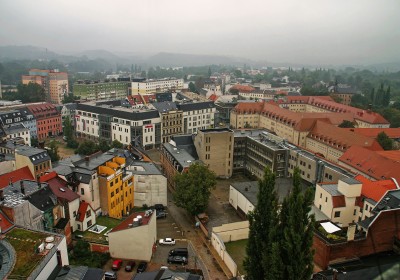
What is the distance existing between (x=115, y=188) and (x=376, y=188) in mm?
27585

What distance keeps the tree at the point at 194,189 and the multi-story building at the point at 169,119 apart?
33921 mm

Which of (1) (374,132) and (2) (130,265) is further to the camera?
(1) (374,132)

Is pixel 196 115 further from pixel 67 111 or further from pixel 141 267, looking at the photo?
pixel 141 267

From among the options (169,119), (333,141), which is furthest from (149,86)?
(333,141)

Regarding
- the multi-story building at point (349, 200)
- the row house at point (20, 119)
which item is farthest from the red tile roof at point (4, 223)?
the row house at point (20, 119)

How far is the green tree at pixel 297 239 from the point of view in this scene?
18781 mm

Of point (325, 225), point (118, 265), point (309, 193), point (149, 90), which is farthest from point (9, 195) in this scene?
point (149, 90)

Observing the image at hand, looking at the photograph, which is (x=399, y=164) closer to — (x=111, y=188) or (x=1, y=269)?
(x=111, y=188)

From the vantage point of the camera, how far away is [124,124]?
226ft

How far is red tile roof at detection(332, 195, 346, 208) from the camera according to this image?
1344 inches

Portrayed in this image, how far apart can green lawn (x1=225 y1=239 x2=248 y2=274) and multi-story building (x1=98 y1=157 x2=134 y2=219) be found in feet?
42.8

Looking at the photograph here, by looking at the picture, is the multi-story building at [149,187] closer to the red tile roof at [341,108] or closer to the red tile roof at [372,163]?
the red tile roof at [372,163]

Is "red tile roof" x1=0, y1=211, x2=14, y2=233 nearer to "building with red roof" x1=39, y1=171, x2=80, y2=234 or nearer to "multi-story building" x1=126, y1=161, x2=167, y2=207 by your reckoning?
"building with red roof" x1=39, y1=171, x2=80, y2=234

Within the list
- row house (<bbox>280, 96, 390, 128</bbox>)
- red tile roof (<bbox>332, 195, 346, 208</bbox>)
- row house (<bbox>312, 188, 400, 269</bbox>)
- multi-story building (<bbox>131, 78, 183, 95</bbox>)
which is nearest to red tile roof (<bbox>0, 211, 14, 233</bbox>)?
row house (<bbox>312, 188, 400, 269</bbox>)
